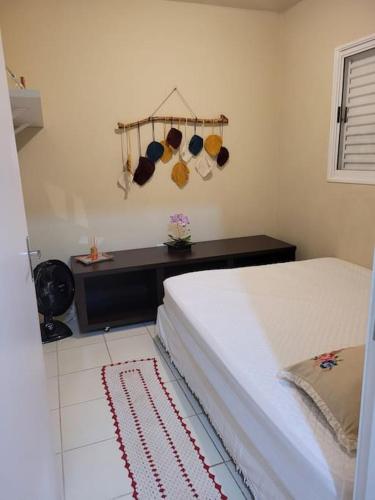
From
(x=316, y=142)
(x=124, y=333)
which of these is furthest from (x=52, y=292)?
(x=316, y=142)

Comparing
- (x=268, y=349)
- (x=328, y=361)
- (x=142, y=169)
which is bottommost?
(x=268, y=349)

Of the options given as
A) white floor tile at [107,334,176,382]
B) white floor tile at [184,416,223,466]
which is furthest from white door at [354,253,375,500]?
white floor tile at [107,334,176,382]

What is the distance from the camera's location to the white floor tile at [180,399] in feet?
6.38

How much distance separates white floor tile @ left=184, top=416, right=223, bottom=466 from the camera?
1636 mm

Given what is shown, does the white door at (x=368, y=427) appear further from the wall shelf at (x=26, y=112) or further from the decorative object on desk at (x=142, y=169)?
the decorative object on desk at (x=142, y=169)

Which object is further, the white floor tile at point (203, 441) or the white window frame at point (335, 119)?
the white window frame at point (335, 119)

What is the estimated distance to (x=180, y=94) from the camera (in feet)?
10.3

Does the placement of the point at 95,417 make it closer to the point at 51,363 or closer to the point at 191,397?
the point at 191,397

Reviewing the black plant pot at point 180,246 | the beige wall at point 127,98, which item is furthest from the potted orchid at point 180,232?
the beige wall at point 127,98

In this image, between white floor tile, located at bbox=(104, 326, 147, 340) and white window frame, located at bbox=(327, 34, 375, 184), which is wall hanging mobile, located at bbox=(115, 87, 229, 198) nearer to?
white window frame, located at bbox=(327, 34, 375, 184)

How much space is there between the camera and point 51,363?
2480 millimetres

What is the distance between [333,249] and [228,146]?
1348mm

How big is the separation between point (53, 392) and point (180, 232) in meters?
1.63

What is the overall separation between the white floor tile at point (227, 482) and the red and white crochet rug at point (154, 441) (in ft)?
0.07
